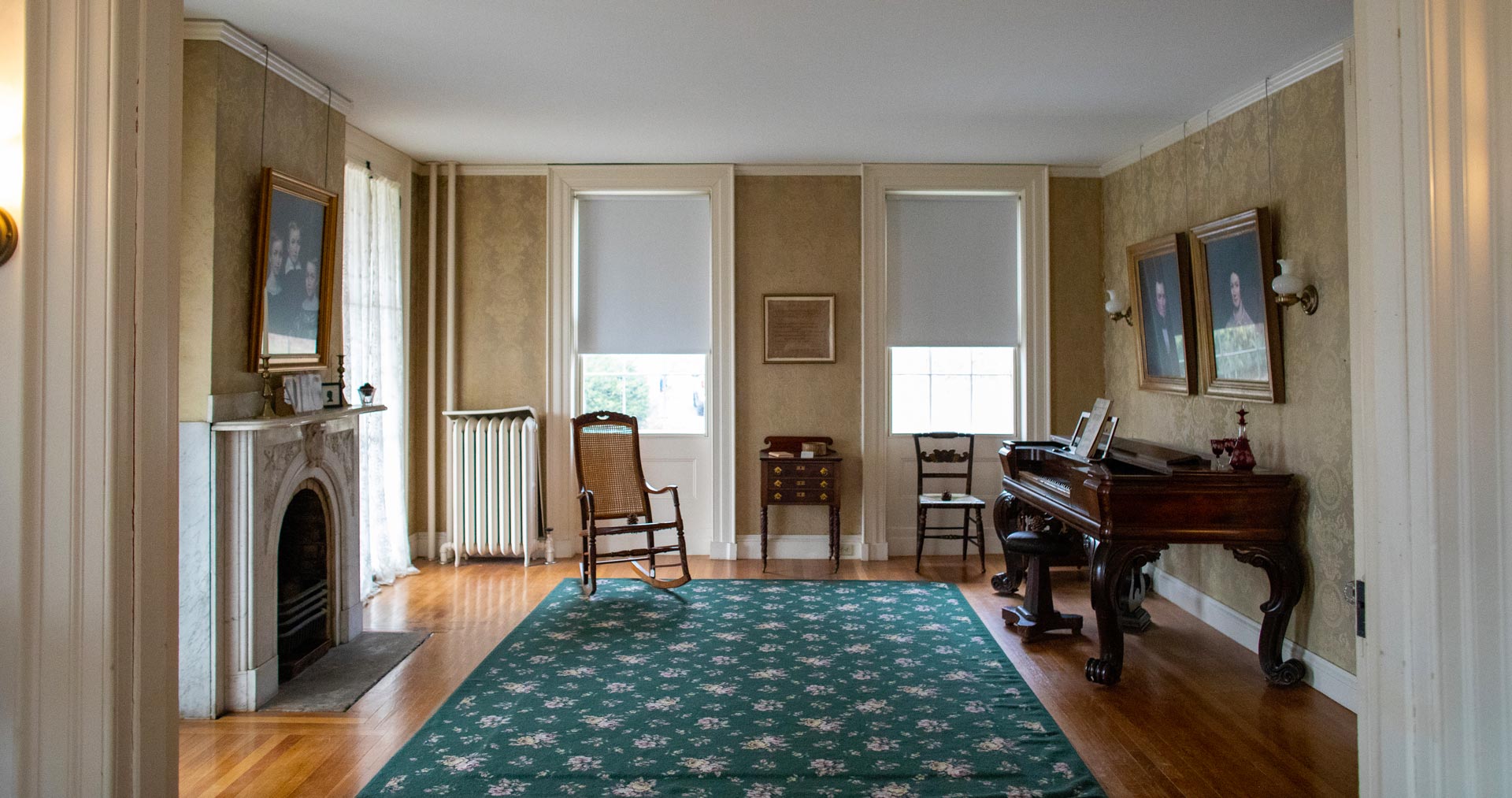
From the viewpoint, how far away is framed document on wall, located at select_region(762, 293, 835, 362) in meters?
7.10

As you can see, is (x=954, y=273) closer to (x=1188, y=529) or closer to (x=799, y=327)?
(x=799, y=327)

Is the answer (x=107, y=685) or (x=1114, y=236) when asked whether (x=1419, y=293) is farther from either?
(x=1114, y=236)

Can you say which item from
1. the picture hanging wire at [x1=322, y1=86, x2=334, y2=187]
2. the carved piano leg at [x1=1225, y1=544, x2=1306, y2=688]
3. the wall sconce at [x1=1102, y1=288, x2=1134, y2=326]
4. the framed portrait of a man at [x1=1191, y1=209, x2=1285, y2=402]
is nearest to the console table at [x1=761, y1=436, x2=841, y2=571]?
the wall sconce at [x1=1102, y1=288, x2=1134, y2=326]

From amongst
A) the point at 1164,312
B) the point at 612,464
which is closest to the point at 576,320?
the point at 612,464

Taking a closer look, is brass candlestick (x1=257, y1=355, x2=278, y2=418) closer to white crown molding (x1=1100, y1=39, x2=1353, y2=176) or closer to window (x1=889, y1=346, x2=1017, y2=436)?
window (x1=889, y1=346, x2=1017, y2=436)

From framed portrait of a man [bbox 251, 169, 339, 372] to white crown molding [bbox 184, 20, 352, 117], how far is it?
53 centimetres

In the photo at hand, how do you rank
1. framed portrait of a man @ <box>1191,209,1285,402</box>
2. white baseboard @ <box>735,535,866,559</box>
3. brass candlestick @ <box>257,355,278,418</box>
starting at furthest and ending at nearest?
1. white baseboard @ <box>735,535,866,559</box>
2. framed portrait of a man @ <box>1191,209,1285,402</box>
3. brass candlestick @ <box>257,355,278,418</box>

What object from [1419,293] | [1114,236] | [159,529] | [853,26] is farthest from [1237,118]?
[159,529]

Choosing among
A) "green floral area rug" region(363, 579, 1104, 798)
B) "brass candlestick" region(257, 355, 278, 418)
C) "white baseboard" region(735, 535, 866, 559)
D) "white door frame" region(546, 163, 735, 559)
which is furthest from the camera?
"white baseboard" region(735, 535, 866, 559)

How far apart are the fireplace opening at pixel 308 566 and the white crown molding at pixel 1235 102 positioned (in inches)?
202

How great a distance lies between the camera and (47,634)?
5.13 feet

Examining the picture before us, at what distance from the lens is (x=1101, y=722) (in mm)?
3910

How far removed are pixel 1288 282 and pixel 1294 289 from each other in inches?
1.6

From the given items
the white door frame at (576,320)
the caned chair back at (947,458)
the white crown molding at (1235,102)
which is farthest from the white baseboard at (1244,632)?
the white door frame at (576,320)
